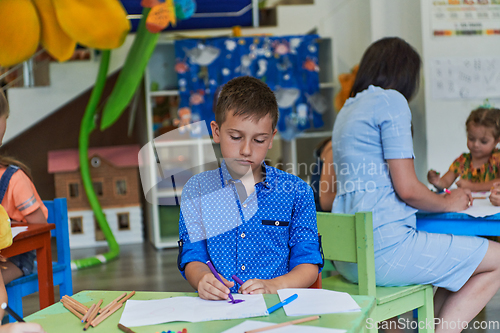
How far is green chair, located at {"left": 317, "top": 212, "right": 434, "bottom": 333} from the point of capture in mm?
1234

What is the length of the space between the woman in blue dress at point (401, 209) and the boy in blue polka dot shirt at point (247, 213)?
17.3 inches

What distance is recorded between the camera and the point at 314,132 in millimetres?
4195

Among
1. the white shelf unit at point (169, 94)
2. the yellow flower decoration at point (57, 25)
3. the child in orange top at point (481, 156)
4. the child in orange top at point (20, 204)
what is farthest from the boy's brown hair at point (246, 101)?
the white shelf unit at point (169, 94)

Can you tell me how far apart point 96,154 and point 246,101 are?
3379mm

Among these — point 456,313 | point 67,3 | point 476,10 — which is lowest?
point 456,313

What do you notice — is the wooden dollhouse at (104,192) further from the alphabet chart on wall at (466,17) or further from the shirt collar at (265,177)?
the shirt collar at (265,177)

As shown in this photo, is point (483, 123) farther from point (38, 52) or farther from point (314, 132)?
point (38, 52)

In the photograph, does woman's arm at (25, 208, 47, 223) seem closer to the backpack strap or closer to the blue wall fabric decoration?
the backpack strap

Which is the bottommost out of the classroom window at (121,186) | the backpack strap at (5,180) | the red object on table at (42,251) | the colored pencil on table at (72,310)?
the classroom window at (121,186)

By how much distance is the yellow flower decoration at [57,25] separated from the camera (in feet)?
9.48

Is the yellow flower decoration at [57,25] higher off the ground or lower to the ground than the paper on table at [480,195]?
higher

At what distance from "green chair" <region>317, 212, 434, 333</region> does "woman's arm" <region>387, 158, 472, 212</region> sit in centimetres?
25

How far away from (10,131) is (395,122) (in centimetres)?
348

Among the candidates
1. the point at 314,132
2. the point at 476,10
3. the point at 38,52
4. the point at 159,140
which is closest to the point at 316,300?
the point at 159,140
